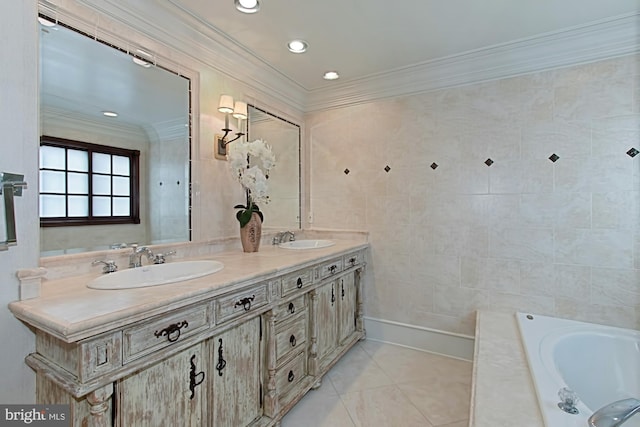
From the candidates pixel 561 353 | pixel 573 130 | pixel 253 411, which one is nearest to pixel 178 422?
pixel 253 411

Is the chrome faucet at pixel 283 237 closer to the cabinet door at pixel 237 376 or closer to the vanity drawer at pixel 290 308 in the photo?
the vanity drawer at pixel 290 308

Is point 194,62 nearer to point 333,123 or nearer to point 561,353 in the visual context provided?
point 333,123

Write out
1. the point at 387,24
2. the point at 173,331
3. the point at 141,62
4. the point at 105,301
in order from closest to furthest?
the point at 105,301
the point at 173,331
the point at 141,62
the point at 387,24

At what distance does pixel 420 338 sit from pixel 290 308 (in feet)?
4.78

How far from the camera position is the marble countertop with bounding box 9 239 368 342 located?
2.81 feet

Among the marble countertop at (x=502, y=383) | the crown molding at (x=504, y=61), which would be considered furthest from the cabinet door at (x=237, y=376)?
the crown molding at (x=504, y=61)

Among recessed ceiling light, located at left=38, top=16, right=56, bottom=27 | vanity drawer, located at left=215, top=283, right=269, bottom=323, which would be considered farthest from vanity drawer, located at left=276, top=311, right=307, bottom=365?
recessed ceiling light, located at left=38, top=16, right=56, bottom=27

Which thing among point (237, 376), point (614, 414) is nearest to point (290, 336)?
point (237, 376)

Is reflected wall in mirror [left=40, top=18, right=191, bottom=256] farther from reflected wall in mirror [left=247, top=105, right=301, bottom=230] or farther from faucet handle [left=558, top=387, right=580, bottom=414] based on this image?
faucet handle [left=558, top=387, right=580, bottom=414]

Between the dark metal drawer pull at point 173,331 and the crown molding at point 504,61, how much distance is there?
251 cm

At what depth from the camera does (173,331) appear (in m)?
1.12

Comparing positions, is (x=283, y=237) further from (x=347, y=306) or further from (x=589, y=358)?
(x=589, y=358)

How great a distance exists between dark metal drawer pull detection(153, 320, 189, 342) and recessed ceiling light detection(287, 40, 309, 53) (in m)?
1.96

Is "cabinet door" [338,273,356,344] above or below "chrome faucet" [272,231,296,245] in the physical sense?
below
